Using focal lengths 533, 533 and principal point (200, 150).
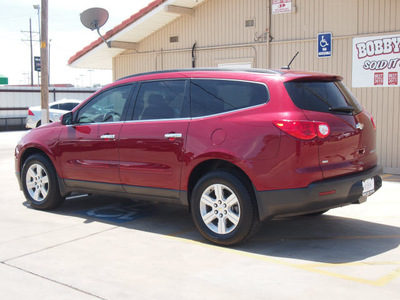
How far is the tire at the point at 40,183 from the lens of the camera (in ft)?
23.6

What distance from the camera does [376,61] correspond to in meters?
10.6

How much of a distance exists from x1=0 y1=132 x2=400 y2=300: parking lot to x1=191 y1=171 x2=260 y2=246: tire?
164 mm

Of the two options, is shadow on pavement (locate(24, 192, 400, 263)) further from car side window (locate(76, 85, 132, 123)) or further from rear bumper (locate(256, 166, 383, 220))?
car side window (locate(76, 85, 132, 123))

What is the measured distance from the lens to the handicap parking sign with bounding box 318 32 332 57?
11180mm

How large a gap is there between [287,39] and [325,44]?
961mm

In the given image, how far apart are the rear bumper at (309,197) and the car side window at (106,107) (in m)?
2.29

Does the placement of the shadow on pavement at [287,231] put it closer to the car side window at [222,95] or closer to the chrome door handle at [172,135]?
the chrome door handle at [172,135]

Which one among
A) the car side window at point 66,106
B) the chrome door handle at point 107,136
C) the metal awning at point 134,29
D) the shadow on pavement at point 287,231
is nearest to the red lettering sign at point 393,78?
the shadow on pavement at point 287,231

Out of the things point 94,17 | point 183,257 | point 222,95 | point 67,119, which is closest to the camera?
point 183,257

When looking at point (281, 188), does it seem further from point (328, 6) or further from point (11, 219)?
point (328, 6)

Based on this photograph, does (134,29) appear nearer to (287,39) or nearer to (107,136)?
(287,39)

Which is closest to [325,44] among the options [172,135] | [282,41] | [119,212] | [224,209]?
[282,41]

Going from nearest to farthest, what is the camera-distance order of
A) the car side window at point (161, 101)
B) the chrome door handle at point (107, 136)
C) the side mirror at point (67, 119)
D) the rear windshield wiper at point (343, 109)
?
the rear windshield wiper at point (343, 109), the car side window at point (161, 101), the chrome door handle at point (107, 136), the side mirror at point (67, 119)

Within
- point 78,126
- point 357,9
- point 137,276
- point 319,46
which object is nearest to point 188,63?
point 319,46
